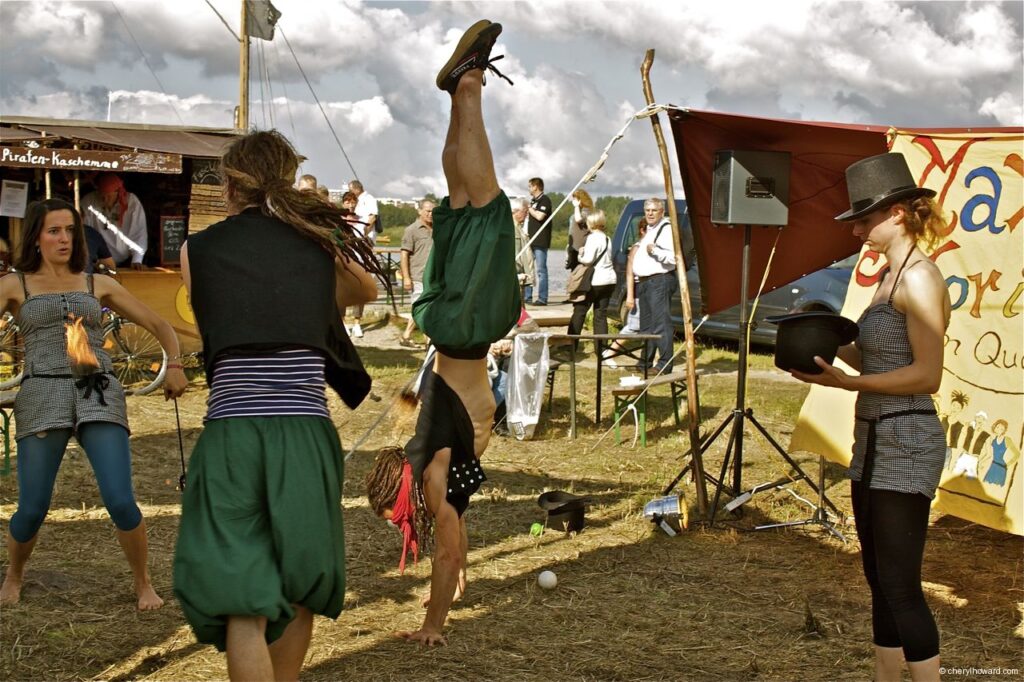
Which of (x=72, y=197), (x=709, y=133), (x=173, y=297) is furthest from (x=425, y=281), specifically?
(x=72, y=197)

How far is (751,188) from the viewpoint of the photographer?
237 inches

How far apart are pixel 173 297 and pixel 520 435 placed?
4.38 metres

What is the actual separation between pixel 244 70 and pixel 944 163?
39.7 feet

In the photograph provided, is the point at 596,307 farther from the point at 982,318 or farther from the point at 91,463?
the point at 91,463

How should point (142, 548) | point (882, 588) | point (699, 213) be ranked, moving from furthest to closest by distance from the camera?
point (699, 213) → point (142, 548) → point (882, 588)

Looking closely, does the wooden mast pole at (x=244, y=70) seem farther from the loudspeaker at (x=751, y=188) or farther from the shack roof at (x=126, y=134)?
the loudspeaker at (x=751, y=188)

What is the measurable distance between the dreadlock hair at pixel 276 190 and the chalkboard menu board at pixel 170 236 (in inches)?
366

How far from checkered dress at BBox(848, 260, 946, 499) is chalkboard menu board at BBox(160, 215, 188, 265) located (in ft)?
31.5

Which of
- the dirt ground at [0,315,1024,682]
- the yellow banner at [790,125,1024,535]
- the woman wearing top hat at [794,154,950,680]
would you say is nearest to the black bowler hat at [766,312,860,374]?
the woman wearing top hat at [794,154,950,680]

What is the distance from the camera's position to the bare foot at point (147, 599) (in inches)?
179

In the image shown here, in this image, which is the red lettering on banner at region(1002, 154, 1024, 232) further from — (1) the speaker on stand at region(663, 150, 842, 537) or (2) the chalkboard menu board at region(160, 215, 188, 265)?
(2) the chalkboard menu board at region(160, 215, 188, 265)

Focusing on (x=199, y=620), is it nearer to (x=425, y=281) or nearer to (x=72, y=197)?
(x=425, y=281)

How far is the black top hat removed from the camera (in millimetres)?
3414

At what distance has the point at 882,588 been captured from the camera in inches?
130
